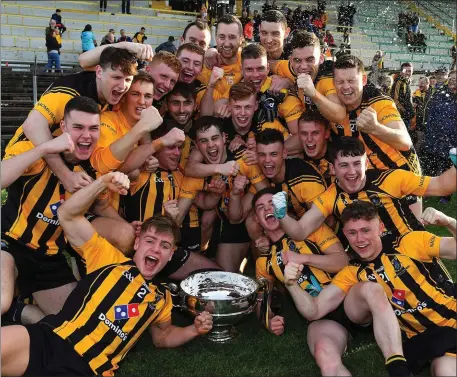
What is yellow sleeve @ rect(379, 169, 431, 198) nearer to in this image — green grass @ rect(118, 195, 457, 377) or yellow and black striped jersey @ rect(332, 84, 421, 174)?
yellow and black striped jersey @ rect(332, 84, 421, 174)

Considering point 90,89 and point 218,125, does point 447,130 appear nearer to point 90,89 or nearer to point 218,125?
point 218,125

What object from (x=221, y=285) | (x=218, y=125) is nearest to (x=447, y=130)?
(x=218, y=125)

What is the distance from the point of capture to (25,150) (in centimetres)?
388

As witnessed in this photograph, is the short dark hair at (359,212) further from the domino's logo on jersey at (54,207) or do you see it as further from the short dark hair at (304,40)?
the domino's logo on jersey at (54,207)

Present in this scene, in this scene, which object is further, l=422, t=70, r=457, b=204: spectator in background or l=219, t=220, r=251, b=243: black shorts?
l=422, t=70, r=457, b=204: spectator in background

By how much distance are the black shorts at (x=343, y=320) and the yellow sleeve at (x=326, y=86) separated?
5.71ft

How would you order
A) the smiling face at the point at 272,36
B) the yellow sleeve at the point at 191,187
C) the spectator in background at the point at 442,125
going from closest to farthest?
the yellow sleeve at the point at 191,187
the smiling face at the point at 272,36
the spectator in background at the point at 442,125

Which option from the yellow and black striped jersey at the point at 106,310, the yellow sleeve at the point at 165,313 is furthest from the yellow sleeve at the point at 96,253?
the yellow sleeve at the point at 165,313

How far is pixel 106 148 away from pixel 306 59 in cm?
195

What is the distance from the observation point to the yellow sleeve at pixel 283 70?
16.5 feet

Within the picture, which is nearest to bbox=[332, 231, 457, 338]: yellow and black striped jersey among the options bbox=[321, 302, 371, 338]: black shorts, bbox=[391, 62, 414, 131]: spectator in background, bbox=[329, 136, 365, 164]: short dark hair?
bbox=[321, 302, 371, 338]: black shorts

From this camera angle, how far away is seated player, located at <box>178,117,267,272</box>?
15.0 feet

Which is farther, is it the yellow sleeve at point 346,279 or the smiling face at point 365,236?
the yellow sleeve at point 346,279

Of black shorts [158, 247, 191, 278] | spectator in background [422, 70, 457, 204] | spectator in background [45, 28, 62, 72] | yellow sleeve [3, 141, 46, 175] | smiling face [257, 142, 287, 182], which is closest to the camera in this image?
yellow sleeve [3, 141, 46, 175]
